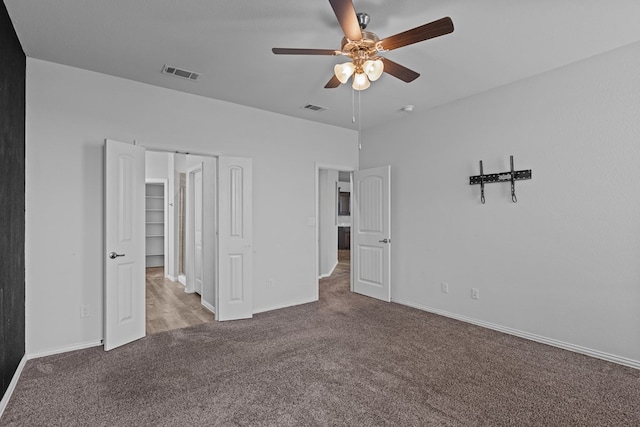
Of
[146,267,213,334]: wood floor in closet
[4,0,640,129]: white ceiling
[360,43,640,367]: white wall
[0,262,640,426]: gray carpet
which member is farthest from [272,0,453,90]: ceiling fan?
[146,267,213,334]: wood floor in closet

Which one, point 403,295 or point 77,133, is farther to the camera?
point 403,295

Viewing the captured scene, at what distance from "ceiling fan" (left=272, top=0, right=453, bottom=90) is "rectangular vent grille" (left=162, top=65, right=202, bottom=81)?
1.56 meters

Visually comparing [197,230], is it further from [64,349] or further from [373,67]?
[373,67]

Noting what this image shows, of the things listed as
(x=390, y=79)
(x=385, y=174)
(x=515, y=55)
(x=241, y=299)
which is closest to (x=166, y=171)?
(x=241, y=299)

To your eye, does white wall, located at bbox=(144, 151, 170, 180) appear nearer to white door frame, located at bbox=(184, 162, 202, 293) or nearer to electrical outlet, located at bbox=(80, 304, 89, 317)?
white door frame, located at bbox=(184, 162, 202, 293)

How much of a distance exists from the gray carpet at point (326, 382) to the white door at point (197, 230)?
173 cm

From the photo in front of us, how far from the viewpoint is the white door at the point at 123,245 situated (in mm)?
3242

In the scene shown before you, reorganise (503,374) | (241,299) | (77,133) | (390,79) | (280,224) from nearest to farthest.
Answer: (503,374)
(77,133)
(390,79)
(241,299)
(280,224)

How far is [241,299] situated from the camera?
167 inches

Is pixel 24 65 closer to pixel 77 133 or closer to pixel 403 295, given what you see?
pixel 77 133

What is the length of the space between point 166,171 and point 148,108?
377cm

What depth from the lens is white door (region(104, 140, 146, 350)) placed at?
3.24 metres

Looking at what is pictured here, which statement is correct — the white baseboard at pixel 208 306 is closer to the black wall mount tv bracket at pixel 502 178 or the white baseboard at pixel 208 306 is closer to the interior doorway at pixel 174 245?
the interior doorway at pixel 174 245

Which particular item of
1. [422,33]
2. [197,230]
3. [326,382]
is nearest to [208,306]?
[197,230]
